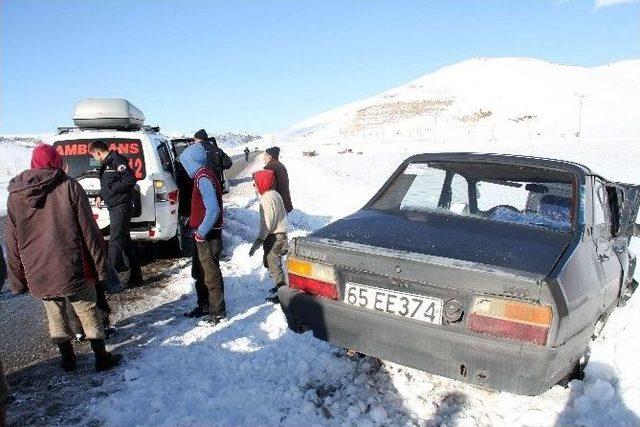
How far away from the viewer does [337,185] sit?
758 inches

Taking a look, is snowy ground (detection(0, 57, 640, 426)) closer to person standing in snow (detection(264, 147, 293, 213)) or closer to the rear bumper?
the rear bumper

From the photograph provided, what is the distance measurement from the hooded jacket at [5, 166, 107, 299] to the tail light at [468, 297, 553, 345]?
Result: 2.82m

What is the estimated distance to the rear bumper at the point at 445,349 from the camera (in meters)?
2.57

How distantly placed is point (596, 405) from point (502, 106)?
93382 mm

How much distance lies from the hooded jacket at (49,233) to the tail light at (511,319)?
282cm

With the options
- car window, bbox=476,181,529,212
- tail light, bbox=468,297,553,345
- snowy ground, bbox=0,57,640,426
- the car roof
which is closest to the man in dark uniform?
snowy ground, bbox=0,57,640,426

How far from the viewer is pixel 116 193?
17.9ft

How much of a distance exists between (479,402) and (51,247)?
3.32m

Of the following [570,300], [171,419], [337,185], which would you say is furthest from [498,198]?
[337,185]

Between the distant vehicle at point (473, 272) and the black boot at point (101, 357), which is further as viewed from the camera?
the black boot at point (101, 357)

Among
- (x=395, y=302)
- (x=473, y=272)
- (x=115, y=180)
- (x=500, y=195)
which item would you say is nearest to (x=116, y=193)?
(x=115, y=180)

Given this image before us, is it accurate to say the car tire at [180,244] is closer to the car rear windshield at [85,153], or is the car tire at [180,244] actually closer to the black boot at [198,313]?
the car rear windshield at [85,153]

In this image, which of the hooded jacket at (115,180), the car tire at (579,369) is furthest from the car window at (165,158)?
the car tire at (579,369)

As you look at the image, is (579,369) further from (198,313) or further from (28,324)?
(28,324)
